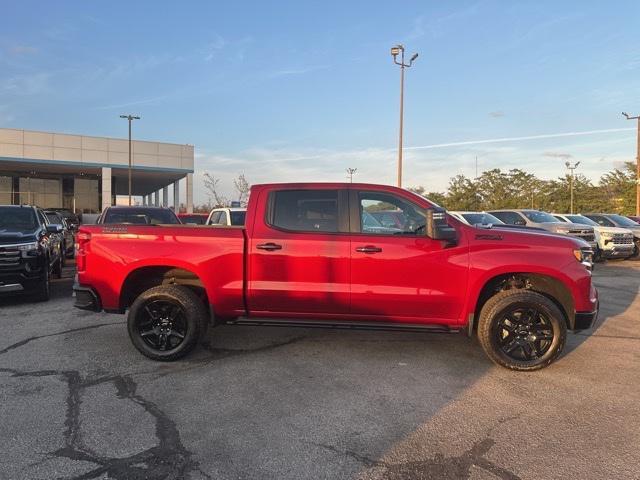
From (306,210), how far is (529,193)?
62.3m

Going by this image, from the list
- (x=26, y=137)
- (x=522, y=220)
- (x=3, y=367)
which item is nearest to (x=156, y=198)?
(x=26, y=137)

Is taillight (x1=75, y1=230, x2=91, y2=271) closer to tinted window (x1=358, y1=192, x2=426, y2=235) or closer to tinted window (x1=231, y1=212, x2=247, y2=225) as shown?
tinted window (x1=358, y1=192, x2=426, y2=235)

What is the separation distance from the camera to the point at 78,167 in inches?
1443

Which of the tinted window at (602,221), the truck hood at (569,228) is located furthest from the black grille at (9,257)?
the tinted window at (602,221)

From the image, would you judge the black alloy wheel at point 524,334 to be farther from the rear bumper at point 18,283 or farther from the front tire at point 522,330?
the rear bumper at point 18,283

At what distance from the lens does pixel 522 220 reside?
17.6 metres

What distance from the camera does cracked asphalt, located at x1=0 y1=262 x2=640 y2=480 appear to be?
314 cm

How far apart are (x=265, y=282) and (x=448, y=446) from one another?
98.6 inches

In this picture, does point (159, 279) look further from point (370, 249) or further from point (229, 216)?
point (229, 216)

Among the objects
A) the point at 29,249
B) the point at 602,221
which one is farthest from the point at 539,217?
the point at 29,249

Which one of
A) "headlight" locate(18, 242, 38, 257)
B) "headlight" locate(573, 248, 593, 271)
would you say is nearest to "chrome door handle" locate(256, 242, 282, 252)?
"headlight" locate(573, 248, 593, 271)

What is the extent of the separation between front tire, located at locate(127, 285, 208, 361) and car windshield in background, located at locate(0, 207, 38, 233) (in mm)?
5214

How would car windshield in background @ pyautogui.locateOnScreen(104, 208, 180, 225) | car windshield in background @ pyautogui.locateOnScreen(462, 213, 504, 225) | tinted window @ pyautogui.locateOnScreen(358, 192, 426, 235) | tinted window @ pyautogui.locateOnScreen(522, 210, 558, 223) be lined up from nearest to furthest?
tinted window @ pyautogui.locateOnScreen(358, 192, 426, 235), car windshield in background @ pyautogui.locateOnScreen(104, 208, 180, 225), car windshield in background @ pyautogui.locateOnScreen(462, 213, 504, 225), tinted window @ pyautogui.locateOnScreen(522, 210, 558, 223)

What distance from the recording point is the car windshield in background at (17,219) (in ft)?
30.3
